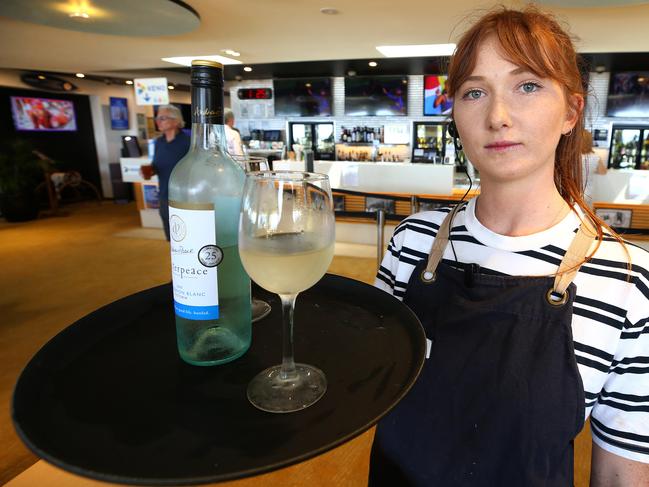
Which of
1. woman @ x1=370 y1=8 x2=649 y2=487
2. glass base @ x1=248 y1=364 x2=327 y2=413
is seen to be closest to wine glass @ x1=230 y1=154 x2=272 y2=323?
glass base @ x1=248 y1=364 x2=327 y2=413

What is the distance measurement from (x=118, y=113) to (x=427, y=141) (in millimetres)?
7563

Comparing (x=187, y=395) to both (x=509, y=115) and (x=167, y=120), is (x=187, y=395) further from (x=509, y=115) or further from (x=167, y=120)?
(x=167, y=120)

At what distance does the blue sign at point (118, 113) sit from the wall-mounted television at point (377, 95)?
19.1 ft

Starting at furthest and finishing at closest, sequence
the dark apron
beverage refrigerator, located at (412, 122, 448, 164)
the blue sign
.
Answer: the blue sign → beverage refrigerator, located at (412, 122, 448, 164) → the dark apron

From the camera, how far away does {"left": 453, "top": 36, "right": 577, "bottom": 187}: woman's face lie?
895 millimetres

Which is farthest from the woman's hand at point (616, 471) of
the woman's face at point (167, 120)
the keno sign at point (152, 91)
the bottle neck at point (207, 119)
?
the keno sign at point (152, 91)

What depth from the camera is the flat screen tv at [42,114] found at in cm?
954

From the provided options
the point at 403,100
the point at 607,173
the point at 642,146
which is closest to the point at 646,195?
the point at 607,173

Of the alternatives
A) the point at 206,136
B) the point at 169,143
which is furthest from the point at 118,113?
the point at 206,136

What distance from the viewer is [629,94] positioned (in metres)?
7.93

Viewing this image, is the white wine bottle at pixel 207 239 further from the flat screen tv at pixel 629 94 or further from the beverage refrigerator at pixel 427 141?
the flat screen tv at pixel 629 94

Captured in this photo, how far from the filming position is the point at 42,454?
470 mm

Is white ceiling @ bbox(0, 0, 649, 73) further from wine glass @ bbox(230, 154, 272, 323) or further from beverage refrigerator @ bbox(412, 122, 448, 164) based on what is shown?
wine glass @ bbox(230, 154, 272, 323)

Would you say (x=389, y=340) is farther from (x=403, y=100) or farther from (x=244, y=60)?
(x=403, y=100)
